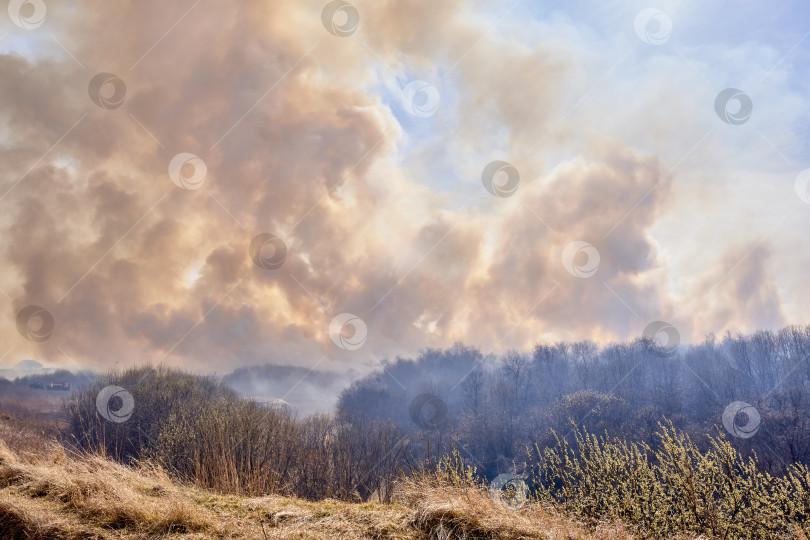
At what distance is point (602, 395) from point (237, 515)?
272ft

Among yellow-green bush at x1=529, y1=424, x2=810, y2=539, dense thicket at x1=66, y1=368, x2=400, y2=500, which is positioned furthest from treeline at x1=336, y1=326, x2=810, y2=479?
yellow-green bush at x1=529, y1=424, x2=810, y2=539

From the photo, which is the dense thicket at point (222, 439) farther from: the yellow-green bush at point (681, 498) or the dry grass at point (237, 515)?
the yellow-green bush at point (681, 498)

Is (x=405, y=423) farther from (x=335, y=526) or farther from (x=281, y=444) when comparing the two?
(x=335, y=526)

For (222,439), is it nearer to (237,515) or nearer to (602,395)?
(237,515)

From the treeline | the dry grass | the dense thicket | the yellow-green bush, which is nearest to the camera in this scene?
the dry grass

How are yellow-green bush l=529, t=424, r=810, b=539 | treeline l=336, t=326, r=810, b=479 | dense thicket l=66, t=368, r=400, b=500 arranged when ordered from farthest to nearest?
treeline l=336, t=326, r=810, b=479 < dense thicket l=66, t=368, r=400, b=500 < yellow-green bush l=529, t=424, r=810, b=539

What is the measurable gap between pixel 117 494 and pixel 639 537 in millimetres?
10428

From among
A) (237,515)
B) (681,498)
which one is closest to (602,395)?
(681,498)

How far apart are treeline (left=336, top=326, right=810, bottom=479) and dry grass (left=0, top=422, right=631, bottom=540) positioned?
1661 inches

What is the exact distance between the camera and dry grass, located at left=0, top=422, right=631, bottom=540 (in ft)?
25.0

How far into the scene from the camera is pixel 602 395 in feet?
Result: 266

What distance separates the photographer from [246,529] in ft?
28.0

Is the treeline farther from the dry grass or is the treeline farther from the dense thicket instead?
the dry grass

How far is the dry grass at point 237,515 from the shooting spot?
25.0 feet
